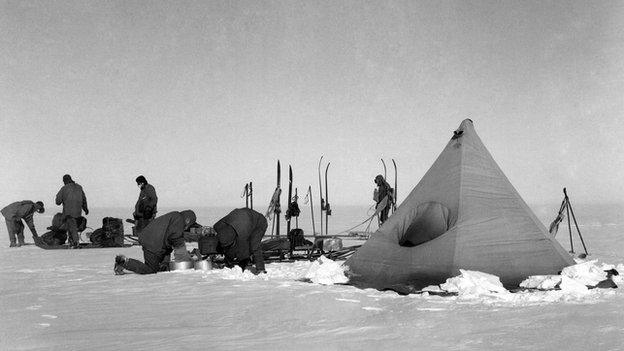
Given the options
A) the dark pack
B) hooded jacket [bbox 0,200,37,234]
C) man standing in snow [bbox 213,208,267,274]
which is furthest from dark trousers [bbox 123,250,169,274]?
hooded jacket [bbox 0,200,37,234]

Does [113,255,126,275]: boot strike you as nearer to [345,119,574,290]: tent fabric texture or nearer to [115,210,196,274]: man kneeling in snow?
[115,210,196,274]: man kneeling in snow

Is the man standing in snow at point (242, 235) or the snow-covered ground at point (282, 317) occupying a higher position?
the man standing in snow at point (242, 235)

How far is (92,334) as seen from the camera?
177 inches

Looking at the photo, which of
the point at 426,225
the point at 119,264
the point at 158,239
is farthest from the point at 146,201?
the point at 426,225

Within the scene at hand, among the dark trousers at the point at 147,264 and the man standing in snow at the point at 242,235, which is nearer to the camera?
the man standing in snow at the point at 242,235

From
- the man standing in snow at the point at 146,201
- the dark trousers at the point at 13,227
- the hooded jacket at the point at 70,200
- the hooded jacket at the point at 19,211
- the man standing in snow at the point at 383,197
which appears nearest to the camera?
the man standing in snow at the point at 146,201

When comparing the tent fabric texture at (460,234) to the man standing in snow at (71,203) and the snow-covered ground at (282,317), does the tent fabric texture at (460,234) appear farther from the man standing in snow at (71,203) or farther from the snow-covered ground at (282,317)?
the man standing in snow at (71,203)

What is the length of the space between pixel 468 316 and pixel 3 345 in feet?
12.1

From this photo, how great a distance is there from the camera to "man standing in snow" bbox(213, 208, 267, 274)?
26.0 feet

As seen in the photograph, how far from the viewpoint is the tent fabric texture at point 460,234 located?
702 centimetres

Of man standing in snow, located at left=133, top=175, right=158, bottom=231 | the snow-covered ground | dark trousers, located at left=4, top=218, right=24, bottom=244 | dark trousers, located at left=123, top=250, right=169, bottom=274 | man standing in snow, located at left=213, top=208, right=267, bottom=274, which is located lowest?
the snow-covered ground

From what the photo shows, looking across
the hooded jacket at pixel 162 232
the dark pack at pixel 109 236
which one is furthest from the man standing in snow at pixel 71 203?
the hooded jacket at pixel 162 232

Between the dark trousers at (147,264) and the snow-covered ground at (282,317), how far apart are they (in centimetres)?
31

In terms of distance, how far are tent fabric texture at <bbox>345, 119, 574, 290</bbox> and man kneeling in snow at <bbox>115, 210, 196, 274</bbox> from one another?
2.41 metres
